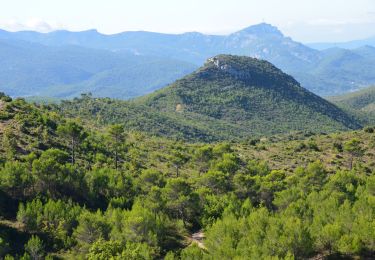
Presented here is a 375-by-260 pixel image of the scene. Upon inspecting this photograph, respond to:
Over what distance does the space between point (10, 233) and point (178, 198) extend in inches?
885

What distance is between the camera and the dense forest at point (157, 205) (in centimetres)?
4378

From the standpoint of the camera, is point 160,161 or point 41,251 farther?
point 160,161

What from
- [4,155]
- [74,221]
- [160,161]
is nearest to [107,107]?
[160,161]

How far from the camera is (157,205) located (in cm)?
5725

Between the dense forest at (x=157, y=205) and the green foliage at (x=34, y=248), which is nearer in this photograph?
the green foliage at (x=34, y=248)

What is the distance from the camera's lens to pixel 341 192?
60.2m

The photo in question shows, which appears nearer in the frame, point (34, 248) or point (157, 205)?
point (34, 248)

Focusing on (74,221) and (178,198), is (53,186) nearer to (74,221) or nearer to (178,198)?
(74,221)

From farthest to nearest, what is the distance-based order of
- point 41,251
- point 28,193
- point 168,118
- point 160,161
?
1. point 168,118
2. point 160,161
3. point 28,193
4. point 41,251

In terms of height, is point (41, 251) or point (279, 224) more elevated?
point (279, 224)

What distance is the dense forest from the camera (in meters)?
43.8

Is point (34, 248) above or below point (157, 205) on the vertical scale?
below

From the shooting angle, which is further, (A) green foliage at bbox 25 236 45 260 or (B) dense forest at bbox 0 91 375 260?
(B) dense forest at bbox 0 91 375 260

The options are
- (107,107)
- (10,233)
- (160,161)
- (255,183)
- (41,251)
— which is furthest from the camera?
(107,107)
